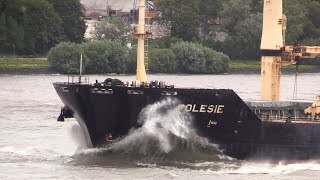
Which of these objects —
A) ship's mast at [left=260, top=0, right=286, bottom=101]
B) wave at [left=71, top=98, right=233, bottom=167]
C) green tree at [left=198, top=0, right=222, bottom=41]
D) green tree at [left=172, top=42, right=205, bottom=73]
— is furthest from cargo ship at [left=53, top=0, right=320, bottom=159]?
green tree at [left=198, top=0, right=222, bottom=41]

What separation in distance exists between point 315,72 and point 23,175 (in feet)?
262

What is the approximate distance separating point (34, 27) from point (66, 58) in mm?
15012

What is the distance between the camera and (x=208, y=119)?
2009 inches

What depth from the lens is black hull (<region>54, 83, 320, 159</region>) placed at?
5066 cm

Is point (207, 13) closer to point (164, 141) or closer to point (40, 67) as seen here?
point (40, 67)

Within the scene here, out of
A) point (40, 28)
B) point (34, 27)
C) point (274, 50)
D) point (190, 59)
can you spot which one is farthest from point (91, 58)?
point (274, 50)

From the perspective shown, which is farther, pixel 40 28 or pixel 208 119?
pixel 40 28

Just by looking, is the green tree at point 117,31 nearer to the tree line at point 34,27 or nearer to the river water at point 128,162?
the tree line at point 34,27

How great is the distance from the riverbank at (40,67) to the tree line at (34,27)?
4637 millimetres

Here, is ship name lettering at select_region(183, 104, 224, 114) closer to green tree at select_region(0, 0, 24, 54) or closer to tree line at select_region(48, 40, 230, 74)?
tree line at select_region(48, 40, 230, 74)

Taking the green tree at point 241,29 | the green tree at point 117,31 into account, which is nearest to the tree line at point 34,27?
the green tree at point 117,31

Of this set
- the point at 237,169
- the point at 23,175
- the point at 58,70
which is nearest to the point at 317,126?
the point at 237,169

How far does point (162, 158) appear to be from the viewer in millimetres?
51312

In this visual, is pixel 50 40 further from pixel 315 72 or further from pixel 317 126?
pixel 317 126
